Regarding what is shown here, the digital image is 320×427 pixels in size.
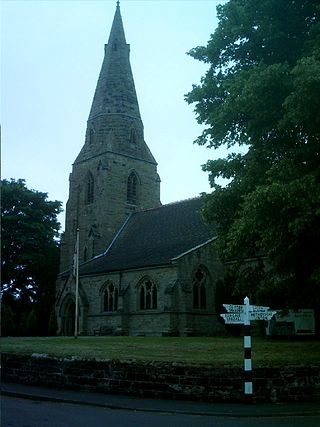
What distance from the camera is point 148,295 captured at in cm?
3556

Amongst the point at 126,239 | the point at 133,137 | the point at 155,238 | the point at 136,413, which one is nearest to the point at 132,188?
the point at 133,137

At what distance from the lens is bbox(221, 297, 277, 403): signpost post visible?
1045 cm

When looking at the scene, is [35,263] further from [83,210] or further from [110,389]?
[110,389]

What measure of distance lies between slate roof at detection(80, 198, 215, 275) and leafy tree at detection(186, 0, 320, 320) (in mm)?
17901

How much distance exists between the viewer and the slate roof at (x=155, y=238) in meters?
36.0

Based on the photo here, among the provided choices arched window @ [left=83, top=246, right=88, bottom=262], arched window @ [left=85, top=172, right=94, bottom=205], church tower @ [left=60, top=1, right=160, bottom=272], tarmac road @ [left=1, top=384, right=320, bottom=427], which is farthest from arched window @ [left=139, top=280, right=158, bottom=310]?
tarmac road @ [left=1, top=384, right=320, bottom=427]

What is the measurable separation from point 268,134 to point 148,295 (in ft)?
72.9

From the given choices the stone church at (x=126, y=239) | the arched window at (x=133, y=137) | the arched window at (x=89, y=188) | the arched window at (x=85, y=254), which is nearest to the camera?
the stone church at (x=126, y=239)

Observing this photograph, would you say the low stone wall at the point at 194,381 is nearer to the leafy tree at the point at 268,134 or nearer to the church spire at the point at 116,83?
the leafy tree at the point at 268,134

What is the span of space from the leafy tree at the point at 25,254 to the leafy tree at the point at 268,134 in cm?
3422

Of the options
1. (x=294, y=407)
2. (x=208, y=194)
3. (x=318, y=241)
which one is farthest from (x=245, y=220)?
(x=294, y=407)

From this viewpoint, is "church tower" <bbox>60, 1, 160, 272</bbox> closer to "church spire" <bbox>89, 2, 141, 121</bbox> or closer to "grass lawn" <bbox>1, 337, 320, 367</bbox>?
"church spire" <bbox>89, 2, 141, 121</bbox>

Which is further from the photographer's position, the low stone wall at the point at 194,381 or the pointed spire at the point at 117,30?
the pointed spire at the point at 117,30

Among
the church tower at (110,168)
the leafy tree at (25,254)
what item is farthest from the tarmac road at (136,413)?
the leafy tree at (25,254)
